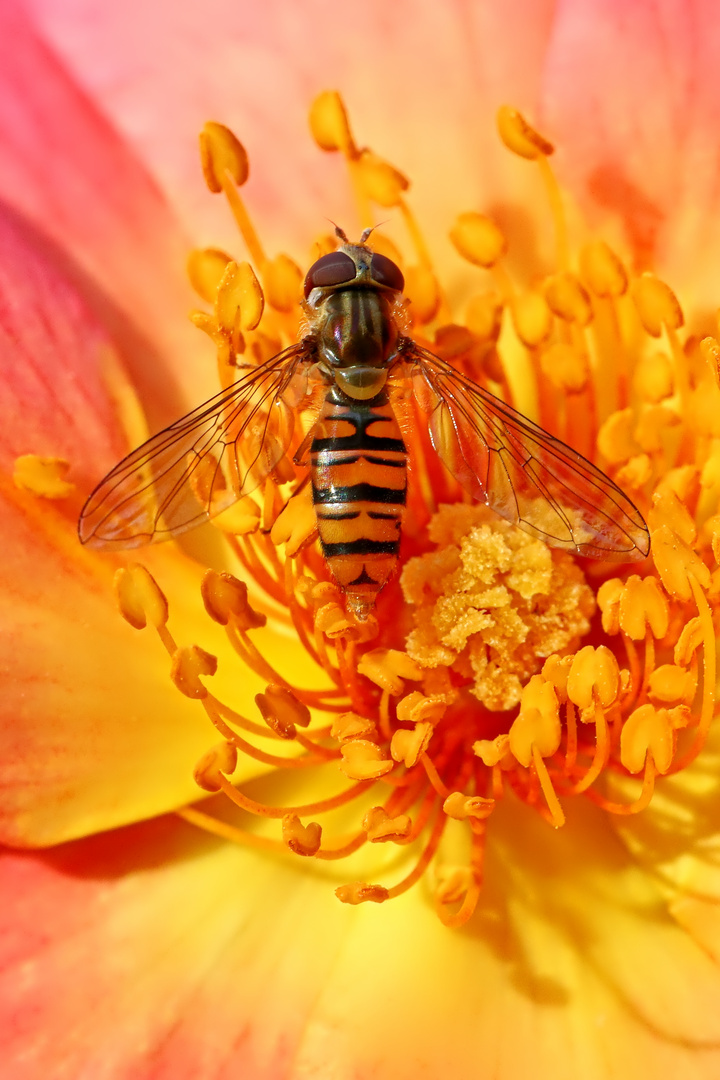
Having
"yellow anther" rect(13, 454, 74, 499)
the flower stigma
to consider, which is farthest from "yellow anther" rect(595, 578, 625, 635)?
"yellow anther" rect(13, 454, 74, 499)

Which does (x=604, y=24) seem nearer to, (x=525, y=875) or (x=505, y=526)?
(x=505, y=526)

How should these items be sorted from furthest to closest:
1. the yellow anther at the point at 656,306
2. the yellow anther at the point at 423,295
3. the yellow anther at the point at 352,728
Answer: the yellow anther at the point at 423,295 → the yellow anther at the point at 656,306 → the yellow anther at the point at 352,728

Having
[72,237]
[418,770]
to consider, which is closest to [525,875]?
[418,770]

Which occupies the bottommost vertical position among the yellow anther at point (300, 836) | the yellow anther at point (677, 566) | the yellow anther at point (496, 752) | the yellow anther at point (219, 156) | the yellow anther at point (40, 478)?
the yellow anther at point (300, 836)

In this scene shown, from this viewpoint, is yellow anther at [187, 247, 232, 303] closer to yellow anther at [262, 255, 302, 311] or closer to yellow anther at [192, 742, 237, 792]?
yellow anther at [262, 255, 302, 311]

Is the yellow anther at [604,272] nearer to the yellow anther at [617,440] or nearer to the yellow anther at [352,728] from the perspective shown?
the yellow anther at [617,440]

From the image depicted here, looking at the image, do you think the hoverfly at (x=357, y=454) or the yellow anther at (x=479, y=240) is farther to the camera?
the yellow anther at (x=479, y=240)

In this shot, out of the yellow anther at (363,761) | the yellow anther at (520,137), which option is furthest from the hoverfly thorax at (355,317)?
the yellow anther at (363,761)

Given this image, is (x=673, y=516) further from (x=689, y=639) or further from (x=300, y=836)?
(x=300, y=836)
